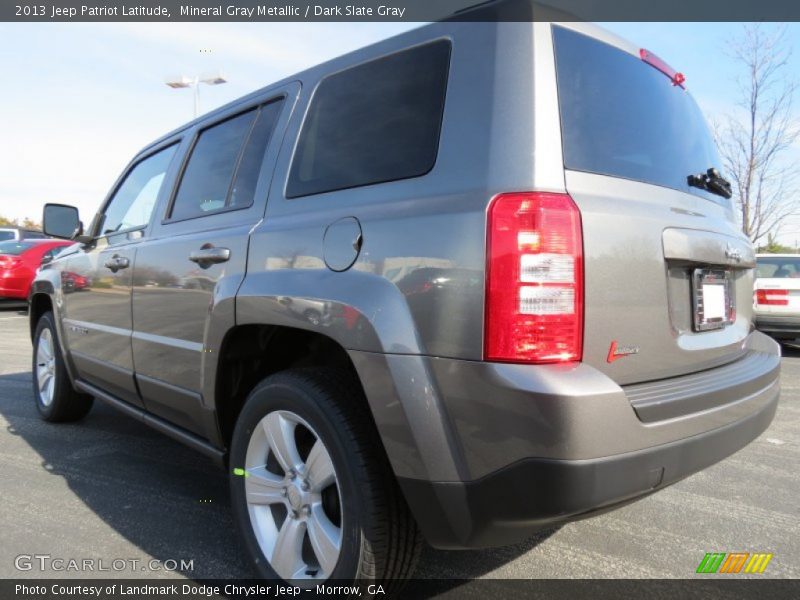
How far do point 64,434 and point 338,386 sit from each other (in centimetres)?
315

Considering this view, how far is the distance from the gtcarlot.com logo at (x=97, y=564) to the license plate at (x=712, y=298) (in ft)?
6.87

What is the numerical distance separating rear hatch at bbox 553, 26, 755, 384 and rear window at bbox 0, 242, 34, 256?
1316 centimetres

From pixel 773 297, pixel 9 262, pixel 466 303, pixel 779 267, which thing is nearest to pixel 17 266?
pixel 9 262

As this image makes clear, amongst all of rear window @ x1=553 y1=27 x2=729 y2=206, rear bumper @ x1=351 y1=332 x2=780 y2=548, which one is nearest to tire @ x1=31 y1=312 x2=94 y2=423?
rear bumper @ x1=351 y1=332 x2=780 y2=548

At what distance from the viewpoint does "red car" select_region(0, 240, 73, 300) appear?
39.0 ft

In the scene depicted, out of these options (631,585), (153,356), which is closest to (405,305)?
(631,585)

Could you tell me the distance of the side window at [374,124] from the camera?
1861 mm

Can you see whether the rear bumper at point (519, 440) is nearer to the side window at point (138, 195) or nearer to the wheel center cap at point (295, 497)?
the wheel center cap at point (295, 497)

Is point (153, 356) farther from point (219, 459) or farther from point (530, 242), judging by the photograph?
point (530, 242)

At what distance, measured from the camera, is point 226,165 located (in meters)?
2.80

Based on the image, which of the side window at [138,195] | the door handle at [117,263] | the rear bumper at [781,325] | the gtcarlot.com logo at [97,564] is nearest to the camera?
the gtcarlot.com logo at [97,564]

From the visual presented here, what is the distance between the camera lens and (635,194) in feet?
5.92

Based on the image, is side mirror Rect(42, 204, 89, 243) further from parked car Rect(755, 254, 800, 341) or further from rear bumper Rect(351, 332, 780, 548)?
parked car Rect(755, 254, 800, 341)

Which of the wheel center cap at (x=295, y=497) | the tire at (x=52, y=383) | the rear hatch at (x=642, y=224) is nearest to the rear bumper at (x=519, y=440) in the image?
the rear hatch at (x=642, y=224)
